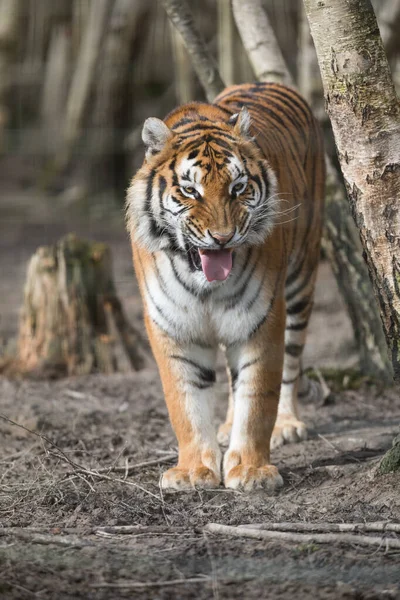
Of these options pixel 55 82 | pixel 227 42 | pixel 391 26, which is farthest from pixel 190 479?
pixel 55 82

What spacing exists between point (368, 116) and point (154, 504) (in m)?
1.71

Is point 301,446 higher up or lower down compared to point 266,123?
lower down

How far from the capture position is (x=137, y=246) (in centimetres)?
465

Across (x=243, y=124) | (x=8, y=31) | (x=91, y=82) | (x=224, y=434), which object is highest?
(x=8, y=31)

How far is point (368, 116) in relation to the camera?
12.3 feet

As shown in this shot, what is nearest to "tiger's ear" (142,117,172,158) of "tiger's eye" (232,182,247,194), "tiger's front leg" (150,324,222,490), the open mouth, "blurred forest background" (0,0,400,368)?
"tiger's eye" (232,182,247,194)

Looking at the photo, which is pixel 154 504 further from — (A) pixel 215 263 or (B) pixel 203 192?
(B) pixel 203 192

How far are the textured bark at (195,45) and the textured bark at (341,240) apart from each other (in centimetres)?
41

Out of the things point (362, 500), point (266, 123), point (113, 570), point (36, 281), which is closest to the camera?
point (113, 570)

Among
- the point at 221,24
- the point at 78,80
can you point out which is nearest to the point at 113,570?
the point at 221,24

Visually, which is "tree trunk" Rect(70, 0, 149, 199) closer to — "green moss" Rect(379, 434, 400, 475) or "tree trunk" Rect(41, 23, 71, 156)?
"tree trunk" Rect(41, 23, 71, 156)

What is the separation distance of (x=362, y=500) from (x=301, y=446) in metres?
1.32

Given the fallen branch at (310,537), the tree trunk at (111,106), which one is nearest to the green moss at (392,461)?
the fallen branch at (310,537)

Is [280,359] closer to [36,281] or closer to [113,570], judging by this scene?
[113,570]
